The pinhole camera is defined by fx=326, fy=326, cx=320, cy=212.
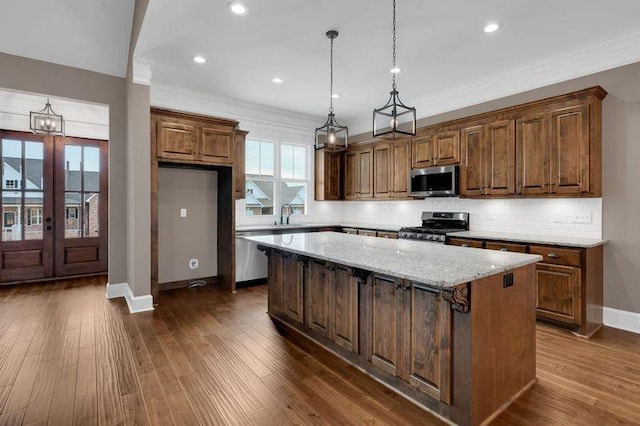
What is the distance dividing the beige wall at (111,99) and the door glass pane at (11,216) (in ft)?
7.01

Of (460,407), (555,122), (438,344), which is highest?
(555,122)

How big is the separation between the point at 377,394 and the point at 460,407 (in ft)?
1.85

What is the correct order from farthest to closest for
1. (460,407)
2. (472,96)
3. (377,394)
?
(472,96)
(377,394)
(460,407)

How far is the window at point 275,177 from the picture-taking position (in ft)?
19.1

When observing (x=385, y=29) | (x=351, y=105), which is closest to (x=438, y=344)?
(x=385, y=29)

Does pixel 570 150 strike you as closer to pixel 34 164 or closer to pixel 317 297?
pixel 317 297

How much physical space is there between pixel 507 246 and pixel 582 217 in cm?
94

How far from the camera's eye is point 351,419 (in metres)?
1.98

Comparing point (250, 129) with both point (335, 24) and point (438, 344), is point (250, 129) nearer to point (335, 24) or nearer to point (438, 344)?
point (335, 24)

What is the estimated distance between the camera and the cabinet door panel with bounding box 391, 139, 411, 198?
210 inches

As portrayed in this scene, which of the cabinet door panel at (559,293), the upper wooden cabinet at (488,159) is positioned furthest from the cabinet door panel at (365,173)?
the cabinet door panel at (559,293)

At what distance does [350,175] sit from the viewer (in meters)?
6.48

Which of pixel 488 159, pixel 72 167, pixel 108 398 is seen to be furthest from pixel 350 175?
pixel 108 398

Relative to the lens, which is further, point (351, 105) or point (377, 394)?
point (351, 105)
